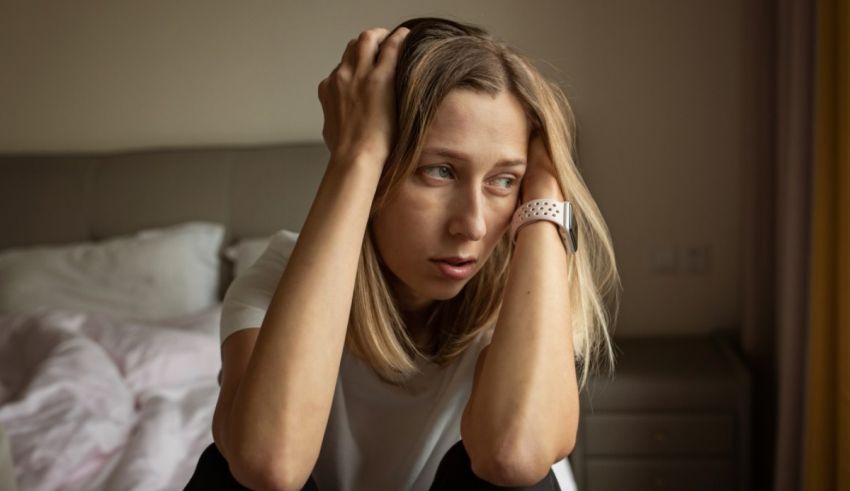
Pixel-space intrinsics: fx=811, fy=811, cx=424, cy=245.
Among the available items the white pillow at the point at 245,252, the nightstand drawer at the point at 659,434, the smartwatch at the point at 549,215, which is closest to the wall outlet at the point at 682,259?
the nightstand drawer at the point at 659,434

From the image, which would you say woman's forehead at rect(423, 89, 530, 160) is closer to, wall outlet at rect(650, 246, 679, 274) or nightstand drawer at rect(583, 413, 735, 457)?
nightstand drawer at rect(583, 413, 735, 457)

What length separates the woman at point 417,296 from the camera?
0.94 meters

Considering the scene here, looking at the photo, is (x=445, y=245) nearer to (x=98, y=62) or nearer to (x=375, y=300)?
(x=375, y=300)

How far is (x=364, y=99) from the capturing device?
104 centimetres

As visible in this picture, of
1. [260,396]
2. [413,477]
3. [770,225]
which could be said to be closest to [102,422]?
[413,477]

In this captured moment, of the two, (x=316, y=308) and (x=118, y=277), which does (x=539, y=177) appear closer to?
(x=316, y=308)

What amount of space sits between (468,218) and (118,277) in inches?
68.3

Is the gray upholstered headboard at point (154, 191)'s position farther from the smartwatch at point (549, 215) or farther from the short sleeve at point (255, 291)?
the smartwatch at point (549, 215)

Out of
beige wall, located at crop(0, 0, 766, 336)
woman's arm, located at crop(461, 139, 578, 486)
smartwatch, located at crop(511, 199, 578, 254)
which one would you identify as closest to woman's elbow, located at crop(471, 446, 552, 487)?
woman's arm, located at crop(461, 139, 578, 486)

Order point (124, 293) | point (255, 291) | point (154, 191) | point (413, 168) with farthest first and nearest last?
point (154, 191)
point (124, 293)
point (255, 291)
point (413, 168)

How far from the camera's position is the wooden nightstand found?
7.35 feet

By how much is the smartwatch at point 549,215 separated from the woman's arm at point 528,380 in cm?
1

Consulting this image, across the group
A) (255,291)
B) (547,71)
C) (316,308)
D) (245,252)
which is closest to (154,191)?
(245,252)

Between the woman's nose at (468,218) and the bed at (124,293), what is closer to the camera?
the woman's nose at (468,218)
